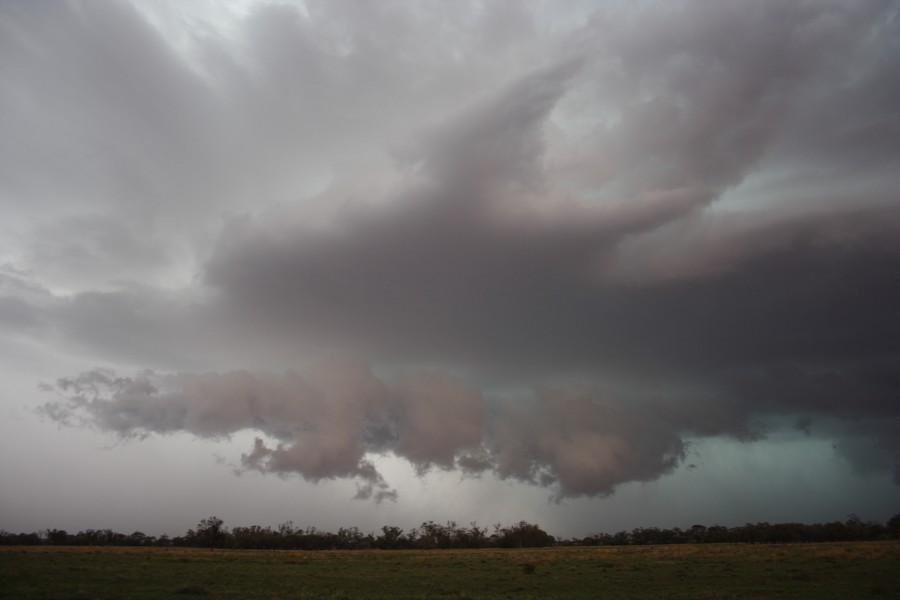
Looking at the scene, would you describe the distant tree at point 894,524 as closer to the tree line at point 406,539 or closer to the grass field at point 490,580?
the tree line at point 406,539

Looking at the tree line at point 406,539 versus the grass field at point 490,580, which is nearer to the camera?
the grass field at point 490,580

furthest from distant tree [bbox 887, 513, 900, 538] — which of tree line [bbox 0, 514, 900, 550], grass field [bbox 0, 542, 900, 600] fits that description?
grass field [bbox 0, 542, 900, 600]

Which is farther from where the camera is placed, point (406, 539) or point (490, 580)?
point (406, 539)

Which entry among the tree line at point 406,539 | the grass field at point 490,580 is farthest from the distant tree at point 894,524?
the grass field at point 490,580

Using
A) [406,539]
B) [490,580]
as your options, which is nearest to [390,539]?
[406,539]

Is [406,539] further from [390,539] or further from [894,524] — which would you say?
[894,524]

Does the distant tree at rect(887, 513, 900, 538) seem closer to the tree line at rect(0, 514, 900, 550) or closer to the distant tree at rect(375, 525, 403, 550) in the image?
the tree line at rect(0, 514, 900, 550)

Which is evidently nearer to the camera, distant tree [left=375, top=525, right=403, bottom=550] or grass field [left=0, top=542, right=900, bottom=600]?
grass field [left=0, top=542, right=900, bottom=600]

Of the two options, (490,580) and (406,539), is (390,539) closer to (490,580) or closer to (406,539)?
(406,539)

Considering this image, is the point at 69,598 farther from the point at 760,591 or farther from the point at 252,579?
the point at 760,591

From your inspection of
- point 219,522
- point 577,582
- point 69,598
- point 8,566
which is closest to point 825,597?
point 577,582

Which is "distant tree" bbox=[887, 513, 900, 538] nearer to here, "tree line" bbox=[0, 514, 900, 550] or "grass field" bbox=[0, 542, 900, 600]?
"tree line" bbox=[0, 514, 900, 550]

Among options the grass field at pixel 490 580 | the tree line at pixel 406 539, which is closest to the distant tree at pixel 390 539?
the tree line at pixel 406 539

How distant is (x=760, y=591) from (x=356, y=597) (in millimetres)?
28839
